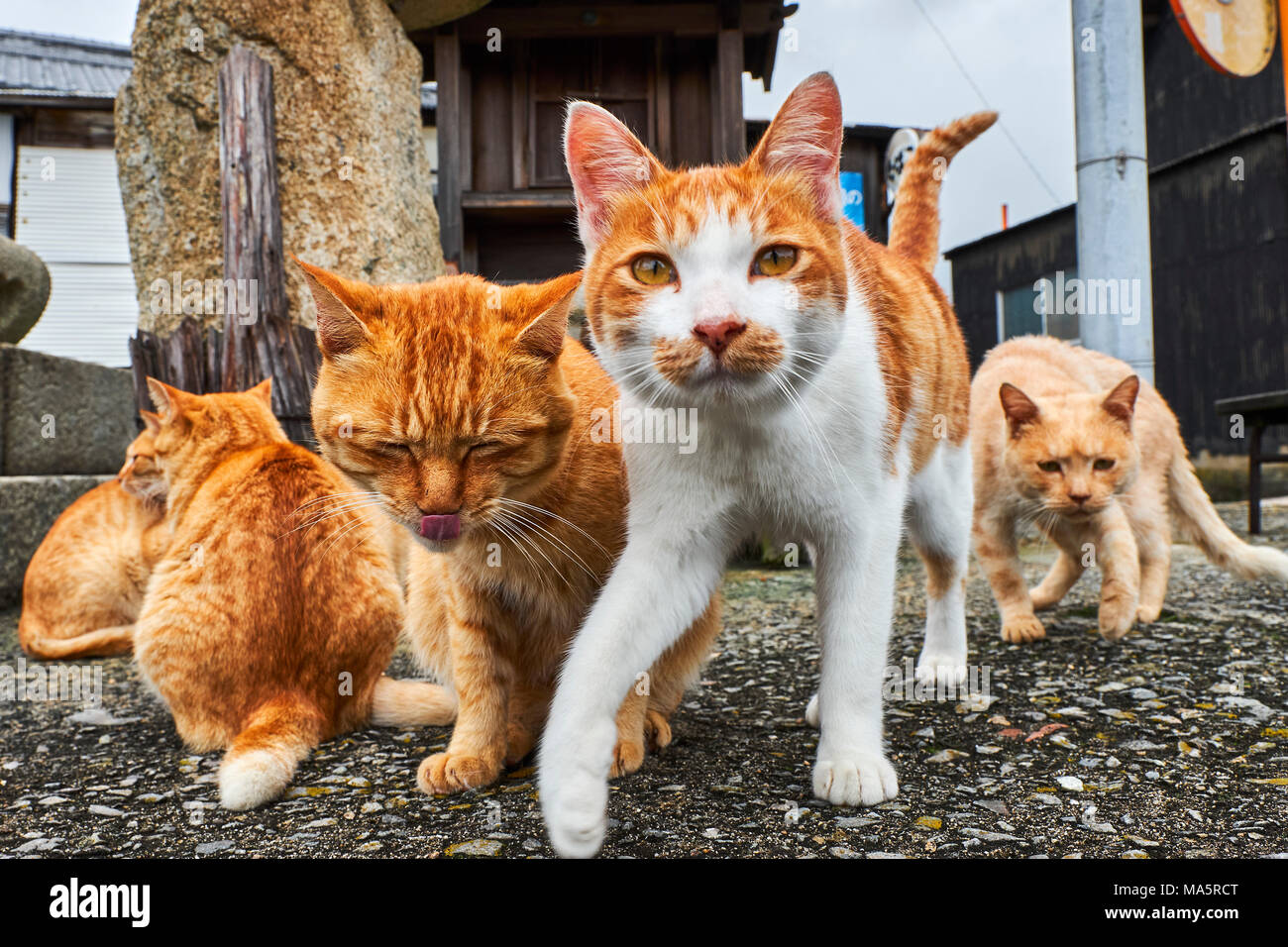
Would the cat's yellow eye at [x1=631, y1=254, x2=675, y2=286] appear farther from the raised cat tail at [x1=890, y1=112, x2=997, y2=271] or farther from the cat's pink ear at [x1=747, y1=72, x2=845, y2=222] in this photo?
the raised cat tail at [x1=890, y1=112, x2=997, y2=271]

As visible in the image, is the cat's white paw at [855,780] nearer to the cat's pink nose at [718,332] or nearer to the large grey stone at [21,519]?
the cat's pink nose at [718,332]

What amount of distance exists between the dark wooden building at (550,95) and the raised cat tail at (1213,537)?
12.9ft

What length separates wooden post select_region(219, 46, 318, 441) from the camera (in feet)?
12.5

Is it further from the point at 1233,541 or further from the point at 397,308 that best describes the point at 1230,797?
the point at 1233,541

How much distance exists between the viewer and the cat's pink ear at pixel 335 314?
1771 mm

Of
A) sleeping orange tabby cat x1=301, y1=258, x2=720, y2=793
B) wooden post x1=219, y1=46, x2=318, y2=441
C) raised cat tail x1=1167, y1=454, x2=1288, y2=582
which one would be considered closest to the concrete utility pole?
raised cat tail x1=1167, y1=454, x2=1288, y2=582

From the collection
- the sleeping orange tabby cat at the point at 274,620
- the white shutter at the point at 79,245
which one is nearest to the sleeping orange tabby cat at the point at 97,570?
the sleeping orange tabby cat at the point at 274,620

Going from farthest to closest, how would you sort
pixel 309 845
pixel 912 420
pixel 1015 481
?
1. pixel 1015 481
2. pixel 912 420
3. pixel 309 845

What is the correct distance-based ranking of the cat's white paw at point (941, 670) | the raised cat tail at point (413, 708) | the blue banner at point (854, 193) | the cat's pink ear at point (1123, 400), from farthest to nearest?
the blue banner at point (854, 193) < the cat's pink ear at point (1123, 400) < the cat's white paw at point (941, 670) < the raised cat tail at point (413, 708)

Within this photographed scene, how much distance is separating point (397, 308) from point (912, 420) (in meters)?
1.27

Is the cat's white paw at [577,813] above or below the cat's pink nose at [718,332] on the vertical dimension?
below

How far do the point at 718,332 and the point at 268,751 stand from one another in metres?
1.40

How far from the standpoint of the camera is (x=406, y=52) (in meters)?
5.59

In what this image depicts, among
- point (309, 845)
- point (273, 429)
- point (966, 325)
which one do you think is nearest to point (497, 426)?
point (309, 845)
